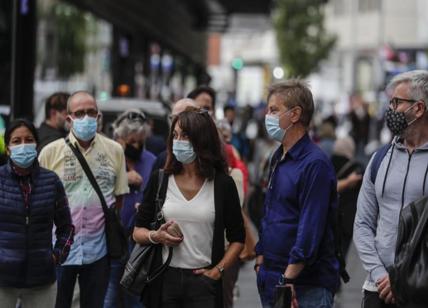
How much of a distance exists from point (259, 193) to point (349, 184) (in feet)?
2.87

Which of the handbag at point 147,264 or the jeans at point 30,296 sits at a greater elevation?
the handbag at point 147,264

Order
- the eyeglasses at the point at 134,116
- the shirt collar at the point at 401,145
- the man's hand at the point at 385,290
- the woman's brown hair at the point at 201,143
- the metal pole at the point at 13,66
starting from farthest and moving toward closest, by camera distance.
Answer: the metal pole at the point at 13,66
the eyeglasses at the point at 134,116
the woman's brown hair at the point at 201,143
the shirt collar at the point at 401,145
the man's hand at the point at 385,290

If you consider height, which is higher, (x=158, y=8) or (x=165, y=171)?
(x=158, y=8)

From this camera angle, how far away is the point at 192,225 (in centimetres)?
670

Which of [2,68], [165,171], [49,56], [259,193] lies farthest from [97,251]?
[49,56]

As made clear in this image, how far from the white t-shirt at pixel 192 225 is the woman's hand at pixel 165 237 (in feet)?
Result: 0.33

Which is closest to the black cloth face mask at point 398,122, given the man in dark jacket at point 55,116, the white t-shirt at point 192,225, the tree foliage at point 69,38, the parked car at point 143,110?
the white t-shirt at point 192,225

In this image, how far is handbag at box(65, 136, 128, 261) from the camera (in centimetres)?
810

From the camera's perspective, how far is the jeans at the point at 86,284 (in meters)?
8.03

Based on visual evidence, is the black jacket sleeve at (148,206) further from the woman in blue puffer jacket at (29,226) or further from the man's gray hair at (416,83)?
the man's gray hair at (416,83)

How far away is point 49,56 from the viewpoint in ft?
77.9

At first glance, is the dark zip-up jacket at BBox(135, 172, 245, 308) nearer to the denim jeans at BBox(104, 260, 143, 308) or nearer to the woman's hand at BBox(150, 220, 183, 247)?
the woman's hand at BBox(150, 220, 183, 247)

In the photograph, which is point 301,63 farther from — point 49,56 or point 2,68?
point 2,68

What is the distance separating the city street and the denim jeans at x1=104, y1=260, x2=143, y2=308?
312 cm
